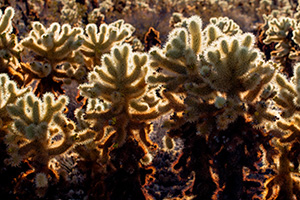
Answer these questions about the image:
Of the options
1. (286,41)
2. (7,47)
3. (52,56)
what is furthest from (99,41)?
(286,41)

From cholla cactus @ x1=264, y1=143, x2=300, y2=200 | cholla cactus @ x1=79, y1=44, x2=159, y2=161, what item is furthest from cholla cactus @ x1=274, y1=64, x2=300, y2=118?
cholla cactus @ x1=79, y1=44, x2=159, y2=161

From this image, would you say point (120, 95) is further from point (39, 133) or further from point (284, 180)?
point (284, 180)

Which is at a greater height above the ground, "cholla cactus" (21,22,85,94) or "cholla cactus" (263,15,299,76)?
"cholla cactus" (263,15,299,76)

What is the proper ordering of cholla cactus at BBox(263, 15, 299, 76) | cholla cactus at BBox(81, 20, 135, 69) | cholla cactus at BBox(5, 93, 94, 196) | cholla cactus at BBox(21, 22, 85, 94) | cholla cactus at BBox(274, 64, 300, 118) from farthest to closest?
cholla cactus at BBox(263, 15, 299, 76) → cholla cactus at BBox(81, 20, 135, 69) → cholla cactus at BBox(21, 22, 85, 94) → cholla cactus at BBox(274, 64, 300, 118) → cholla cactus at BBox(5, 93, 94, 196)

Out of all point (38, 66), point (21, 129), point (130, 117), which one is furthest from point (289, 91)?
point (38, 66)

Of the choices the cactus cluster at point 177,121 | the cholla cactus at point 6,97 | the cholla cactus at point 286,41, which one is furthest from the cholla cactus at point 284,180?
the cholla cactus at point 286,41

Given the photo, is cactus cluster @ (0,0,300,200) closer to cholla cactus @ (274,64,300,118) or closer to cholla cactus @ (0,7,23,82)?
cholla cactus @ (274,64,300,118)
